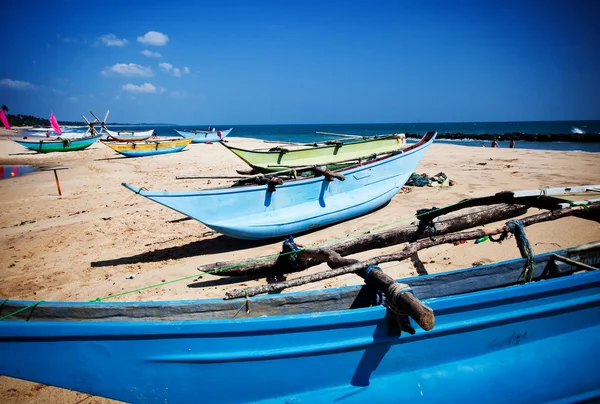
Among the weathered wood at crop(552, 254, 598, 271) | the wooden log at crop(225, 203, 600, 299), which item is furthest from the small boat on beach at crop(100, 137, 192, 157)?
the weathered wood at crop(552, 254, 598, 271)

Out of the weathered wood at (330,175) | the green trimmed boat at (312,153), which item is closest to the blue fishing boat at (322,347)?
the weathered wood at (330,175)

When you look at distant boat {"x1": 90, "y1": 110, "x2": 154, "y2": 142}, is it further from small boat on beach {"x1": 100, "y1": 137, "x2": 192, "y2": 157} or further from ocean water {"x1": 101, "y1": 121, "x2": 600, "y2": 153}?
ocean water {"x1": 101, "y1": 121, "x2": 600, "y2": 153}

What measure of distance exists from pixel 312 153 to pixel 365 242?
6.48 m

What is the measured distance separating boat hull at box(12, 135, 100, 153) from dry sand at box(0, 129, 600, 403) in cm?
1373

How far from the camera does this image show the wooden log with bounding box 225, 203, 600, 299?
277cm

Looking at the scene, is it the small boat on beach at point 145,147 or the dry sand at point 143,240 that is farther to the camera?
the small boat on beach at point 145,147

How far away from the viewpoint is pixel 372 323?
85.7 inches

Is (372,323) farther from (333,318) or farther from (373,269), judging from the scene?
(373,269)

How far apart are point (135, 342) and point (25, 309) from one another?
31.6 inches

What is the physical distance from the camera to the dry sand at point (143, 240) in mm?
4617

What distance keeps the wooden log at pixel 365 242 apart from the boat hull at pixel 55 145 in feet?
87.8

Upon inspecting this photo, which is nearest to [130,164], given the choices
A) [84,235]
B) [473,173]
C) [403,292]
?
[84,235]

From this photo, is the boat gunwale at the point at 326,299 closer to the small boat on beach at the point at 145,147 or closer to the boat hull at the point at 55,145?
the small boat on beach at the point at 145,147

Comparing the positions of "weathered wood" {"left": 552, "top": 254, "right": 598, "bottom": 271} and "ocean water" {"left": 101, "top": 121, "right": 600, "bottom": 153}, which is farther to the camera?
"ocean water" {"left": 101, "top": 121, "right": 600, "bottom": 153}
